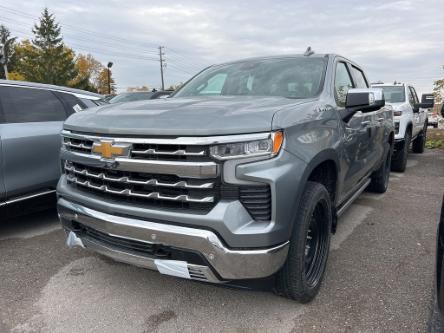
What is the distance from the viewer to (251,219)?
7.23 ft

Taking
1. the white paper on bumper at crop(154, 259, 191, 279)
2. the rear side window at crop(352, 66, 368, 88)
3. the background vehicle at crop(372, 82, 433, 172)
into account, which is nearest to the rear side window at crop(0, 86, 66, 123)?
the white paper on bumper at crop(154, 259, 191, 279)

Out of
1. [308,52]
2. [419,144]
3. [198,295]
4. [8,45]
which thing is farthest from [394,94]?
[8,45]

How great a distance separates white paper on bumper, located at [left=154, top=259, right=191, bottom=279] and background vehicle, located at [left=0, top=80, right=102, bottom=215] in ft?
7.55

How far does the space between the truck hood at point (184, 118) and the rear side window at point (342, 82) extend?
74 centimetres

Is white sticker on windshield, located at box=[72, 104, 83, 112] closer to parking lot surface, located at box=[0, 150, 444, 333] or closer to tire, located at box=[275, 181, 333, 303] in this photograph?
parking lot surface, located at box=[0, 150, 444, 333]

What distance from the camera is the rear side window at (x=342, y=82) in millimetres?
3387

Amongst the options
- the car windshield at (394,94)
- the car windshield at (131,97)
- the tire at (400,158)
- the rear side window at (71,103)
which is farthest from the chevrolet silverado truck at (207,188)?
the car windshield at (131,97)

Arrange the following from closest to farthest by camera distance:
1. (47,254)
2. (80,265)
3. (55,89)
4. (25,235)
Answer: (80,265) → (47,254) → (25,235) → (55,89)

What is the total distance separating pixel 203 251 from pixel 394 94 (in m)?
7.85

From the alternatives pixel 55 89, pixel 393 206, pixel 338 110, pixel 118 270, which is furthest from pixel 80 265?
pixel 393 206

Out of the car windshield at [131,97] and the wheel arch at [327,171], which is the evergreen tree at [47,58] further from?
the wheel arch at [327,171]

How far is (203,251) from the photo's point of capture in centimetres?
218

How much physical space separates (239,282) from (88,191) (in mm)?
1247

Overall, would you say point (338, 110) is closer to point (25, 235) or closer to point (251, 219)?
point (251, 219)
